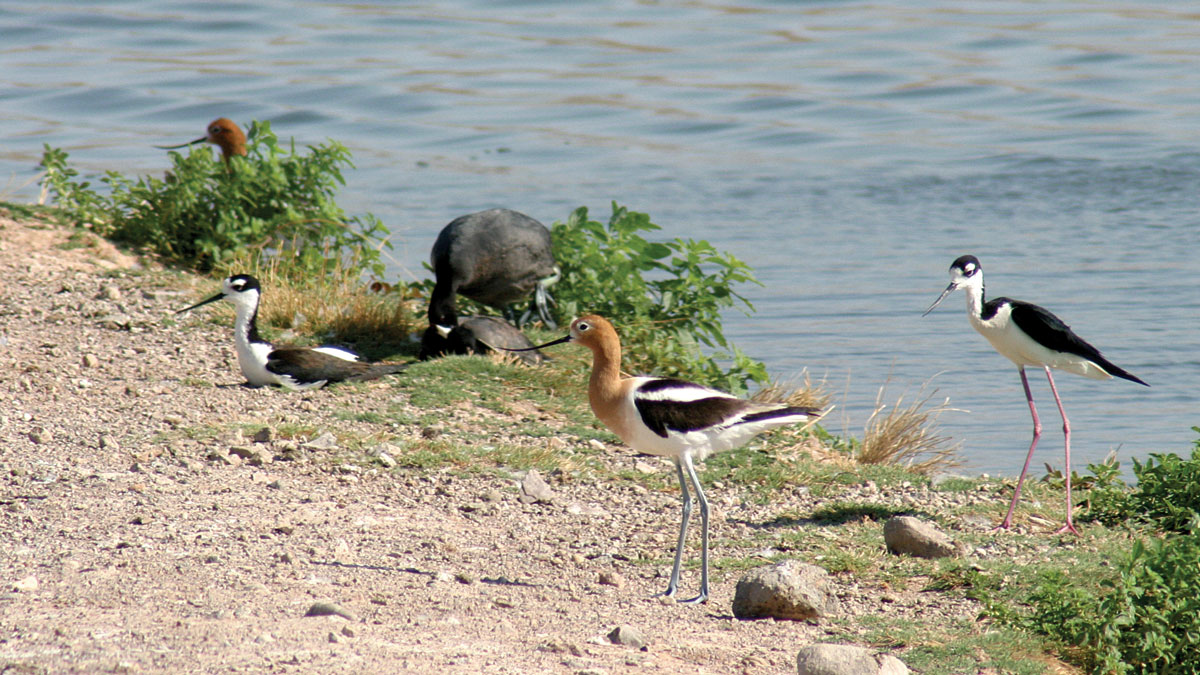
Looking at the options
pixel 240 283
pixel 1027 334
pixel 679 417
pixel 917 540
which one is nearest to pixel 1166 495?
pixel 1027 334

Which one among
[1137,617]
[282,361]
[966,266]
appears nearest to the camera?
[1137,617]

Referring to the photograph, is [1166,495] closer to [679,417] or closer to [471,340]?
[679,417]

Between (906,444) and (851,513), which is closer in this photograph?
(851,513)

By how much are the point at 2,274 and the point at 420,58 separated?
15.9 m

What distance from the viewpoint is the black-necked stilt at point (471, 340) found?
8.37 m

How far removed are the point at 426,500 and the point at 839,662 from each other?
2.54 m

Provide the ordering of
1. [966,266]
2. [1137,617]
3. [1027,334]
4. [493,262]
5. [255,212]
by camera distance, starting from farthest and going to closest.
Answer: [255,212] → [493,262] → [966,266] → [1027,334] → [1137,617]

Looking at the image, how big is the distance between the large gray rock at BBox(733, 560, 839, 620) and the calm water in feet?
12.4

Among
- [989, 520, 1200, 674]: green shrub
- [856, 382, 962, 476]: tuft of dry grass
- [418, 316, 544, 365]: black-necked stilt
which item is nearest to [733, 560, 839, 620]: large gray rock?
[989, 520, 1200, 674]: green shrub

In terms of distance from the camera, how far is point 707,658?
4.29 metres

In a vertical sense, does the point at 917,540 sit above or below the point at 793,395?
above

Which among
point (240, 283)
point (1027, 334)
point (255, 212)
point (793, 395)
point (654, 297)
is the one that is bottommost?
point (793, 395)

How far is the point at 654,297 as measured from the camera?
9.05 m

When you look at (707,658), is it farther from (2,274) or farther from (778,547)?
(2,274)
